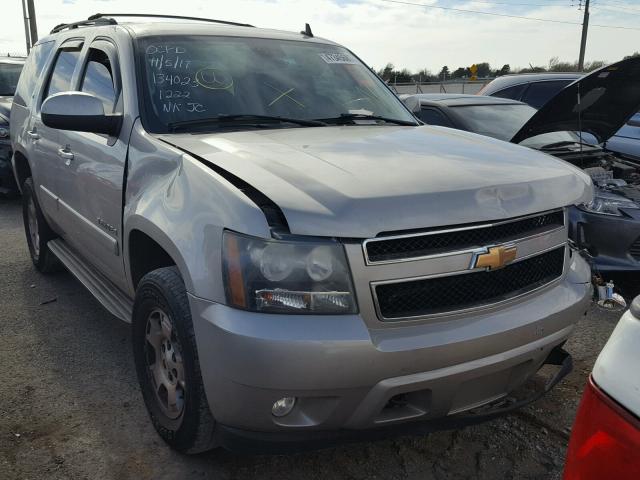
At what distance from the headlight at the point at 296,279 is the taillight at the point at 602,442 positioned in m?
0.91

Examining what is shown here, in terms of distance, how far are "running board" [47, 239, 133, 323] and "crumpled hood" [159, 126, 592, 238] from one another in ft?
3.23

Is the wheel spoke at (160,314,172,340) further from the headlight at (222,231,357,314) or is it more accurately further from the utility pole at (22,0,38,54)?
the utility pole at (22,0,38,54)

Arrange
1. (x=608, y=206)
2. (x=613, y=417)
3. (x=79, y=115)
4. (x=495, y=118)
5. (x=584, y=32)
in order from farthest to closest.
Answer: (x=584, y=32) < (x=495, y=118) < (x=608, y=206) < (x=79, y=115) < (x=613, y=417)

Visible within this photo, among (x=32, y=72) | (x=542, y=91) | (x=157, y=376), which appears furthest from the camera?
(x=542, y=91)

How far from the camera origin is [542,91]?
7.82 m

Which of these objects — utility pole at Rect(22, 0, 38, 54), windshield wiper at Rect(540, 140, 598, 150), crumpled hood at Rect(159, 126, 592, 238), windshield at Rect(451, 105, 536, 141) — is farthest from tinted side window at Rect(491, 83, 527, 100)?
utility pole at Rect(22, 0, 38, 54)

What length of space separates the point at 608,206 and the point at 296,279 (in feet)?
11.3

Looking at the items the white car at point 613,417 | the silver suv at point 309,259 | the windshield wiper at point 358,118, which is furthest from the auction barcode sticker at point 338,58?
the white car at point 613,417

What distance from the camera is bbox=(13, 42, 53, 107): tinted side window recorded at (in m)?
4.75

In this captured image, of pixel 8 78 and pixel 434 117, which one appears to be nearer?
pixel 434 117

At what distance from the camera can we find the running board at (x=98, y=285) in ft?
10.4

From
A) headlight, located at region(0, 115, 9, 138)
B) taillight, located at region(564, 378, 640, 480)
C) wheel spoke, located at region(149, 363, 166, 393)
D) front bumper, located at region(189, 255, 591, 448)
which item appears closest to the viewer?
taillight, located at region(564, 378, 640, 480)

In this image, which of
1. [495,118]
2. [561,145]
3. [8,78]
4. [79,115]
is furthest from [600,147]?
[8,78]

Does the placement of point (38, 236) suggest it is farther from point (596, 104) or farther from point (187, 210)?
point (596, 104)
